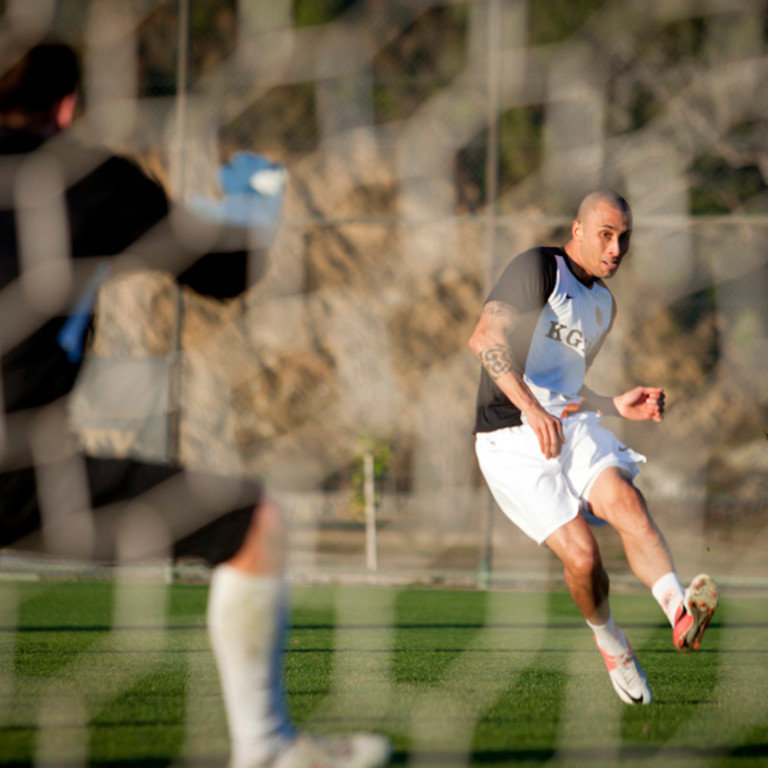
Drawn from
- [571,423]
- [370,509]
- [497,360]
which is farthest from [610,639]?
[370,509]

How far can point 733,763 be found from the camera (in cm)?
253

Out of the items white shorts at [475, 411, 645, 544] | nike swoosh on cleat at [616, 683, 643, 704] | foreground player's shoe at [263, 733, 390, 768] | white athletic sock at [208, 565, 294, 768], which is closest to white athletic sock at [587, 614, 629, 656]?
nike swoosh on cleat at [616, 683, 643, 704]

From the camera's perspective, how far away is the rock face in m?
9.91

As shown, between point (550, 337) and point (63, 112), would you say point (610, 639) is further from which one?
point (63, 112)

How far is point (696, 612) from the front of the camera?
2.95 m

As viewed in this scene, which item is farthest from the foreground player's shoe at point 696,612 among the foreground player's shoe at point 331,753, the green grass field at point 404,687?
the foreground player's shoe at point 331,753

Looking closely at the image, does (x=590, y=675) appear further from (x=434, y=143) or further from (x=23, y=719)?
(x=434, y=143)

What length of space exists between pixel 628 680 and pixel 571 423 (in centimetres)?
83

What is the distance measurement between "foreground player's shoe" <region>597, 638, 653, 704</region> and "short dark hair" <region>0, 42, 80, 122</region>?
229cm

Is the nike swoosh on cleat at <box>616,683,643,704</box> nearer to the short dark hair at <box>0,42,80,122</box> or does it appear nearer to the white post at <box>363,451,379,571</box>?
the short dark hair at <box>0,42,80,122</box>

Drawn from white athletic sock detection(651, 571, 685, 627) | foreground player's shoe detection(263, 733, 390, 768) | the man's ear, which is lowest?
foreground player's shoe detection(263, 733, 390, 768)

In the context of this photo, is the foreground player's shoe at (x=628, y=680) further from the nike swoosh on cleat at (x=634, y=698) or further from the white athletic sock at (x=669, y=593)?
the white athletic sock at (x=669, y=593)

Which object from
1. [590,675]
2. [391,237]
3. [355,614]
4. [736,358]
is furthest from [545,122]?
[590,675]

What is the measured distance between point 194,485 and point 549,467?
169 centimetres
